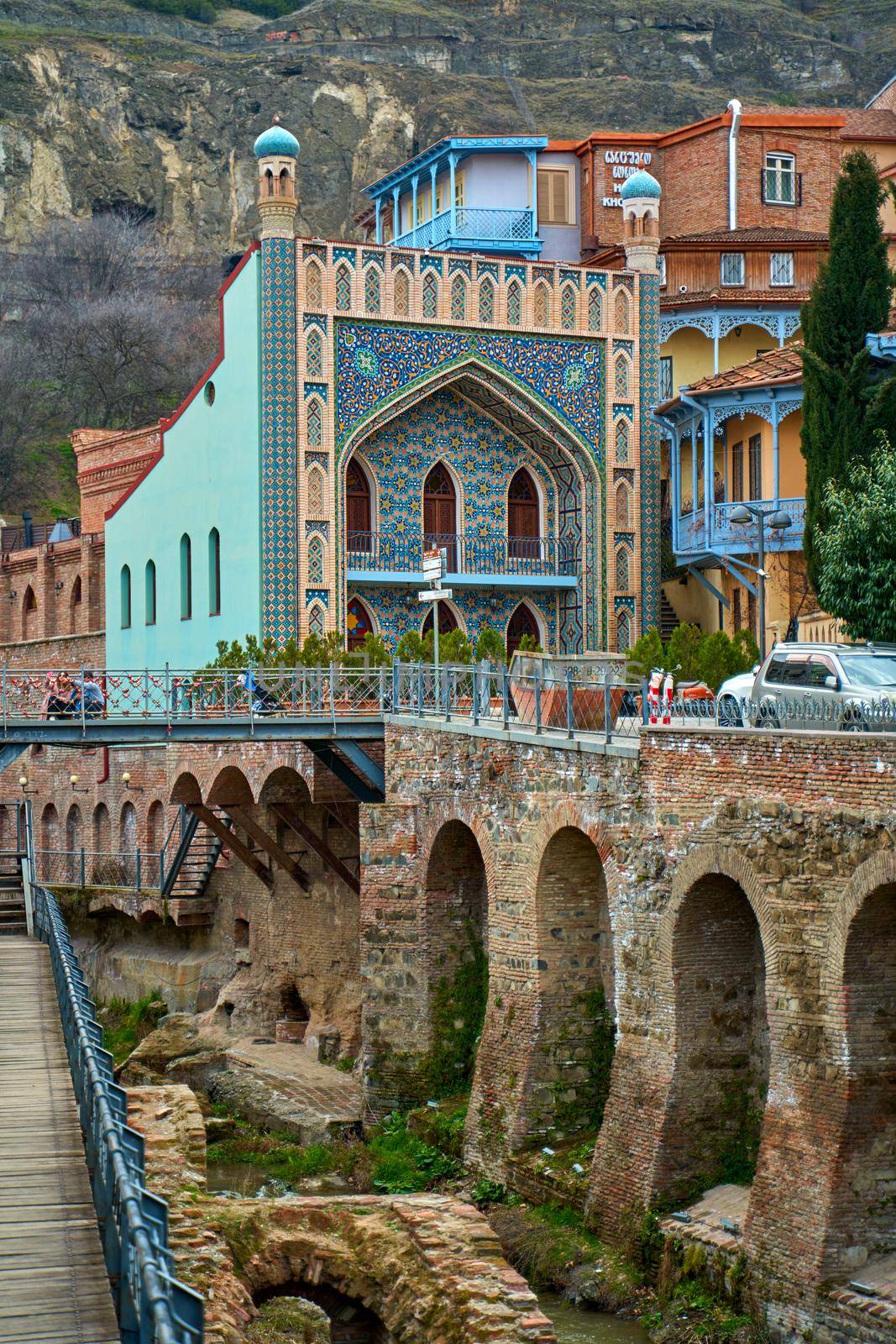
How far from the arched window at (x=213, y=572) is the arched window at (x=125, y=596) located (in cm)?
612

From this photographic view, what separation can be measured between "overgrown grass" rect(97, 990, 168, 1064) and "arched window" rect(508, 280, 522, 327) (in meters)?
13.4

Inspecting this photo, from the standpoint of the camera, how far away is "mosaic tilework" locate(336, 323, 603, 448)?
34.5 metres

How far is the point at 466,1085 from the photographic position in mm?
23906

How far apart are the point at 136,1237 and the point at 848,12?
99656 millimetres

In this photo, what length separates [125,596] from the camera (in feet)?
138

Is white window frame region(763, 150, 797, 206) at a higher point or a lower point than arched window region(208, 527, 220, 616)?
higher

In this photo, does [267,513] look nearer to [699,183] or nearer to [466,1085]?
[466,1085]

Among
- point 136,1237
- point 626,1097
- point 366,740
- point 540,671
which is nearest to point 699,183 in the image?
point 366,740

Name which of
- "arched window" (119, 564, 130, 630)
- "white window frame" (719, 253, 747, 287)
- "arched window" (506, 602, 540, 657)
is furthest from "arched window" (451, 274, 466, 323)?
"arched window" (119, 564, 130, 630)

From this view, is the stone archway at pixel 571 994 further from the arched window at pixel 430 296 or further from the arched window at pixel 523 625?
the arched window at pixel 523 625

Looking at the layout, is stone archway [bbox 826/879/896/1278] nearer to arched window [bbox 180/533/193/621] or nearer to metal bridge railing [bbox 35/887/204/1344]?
metal bridge railing [bbox 35/887/204/1344]

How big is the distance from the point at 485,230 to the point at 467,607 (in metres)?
10.2

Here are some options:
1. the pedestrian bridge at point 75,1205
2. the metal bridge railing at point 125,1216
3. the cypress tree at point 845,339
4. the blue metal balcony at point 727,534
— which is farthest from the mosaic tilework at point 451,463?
the metal bridge railing at point 125,1216

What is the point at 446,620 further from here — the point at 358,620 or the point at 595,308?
the point at 595,308
